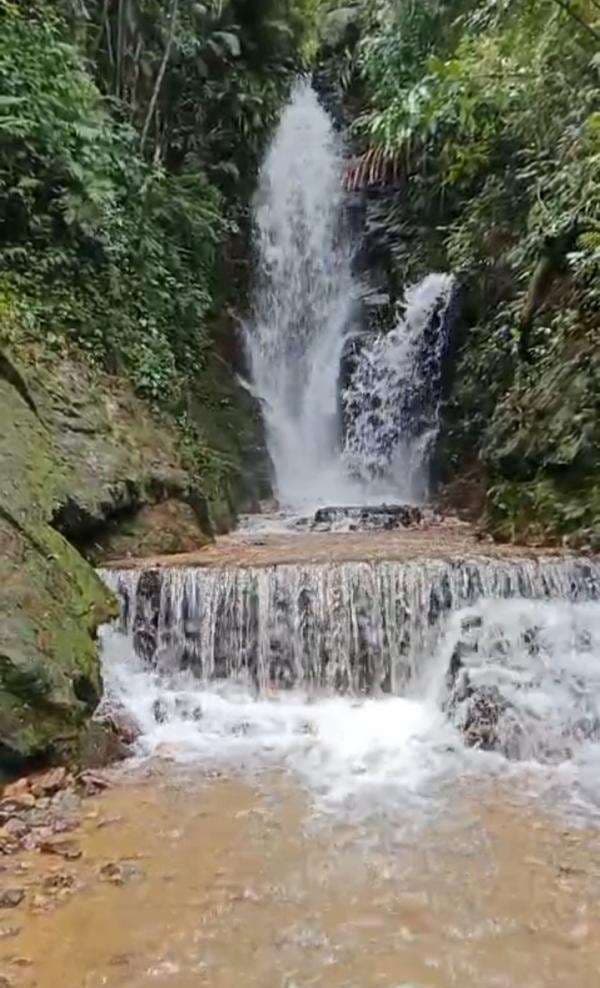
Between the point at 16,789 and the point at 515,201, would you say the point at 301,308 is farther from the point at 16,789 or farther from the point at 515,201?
the point at 16,789

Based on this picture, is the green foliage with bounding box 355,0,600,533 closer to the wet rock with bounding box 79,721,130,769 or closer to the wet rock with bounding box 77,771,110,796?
the wet rock with bounding box 79,721,130,769

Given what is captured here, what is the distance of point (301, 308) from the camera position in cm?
1312

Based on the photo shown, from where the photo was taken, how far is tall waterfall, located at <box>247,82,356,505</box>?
11.8 meters

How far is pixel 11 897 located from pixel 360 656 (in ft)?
9.42

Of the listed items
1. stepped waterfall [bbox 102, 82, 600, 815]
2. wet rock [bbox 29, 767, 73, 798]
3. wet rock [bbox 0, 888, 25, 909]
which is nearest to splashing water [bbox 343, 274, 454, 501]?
stepped waterfall [bbox 102, 82, 600, 815]

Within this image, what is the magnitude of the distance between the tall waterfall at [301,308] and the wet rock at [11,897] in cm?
837

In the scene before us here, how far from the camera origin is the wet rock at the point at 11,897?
103 inches

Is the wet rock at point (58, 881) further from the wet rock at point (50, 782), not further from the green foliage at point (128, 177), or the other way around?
the green foliage at point (128, 177)

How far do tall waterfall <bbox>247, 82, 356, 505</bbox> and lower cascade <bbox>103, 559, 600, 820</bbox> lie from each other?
566cm

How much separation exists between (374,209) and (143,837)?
40.3ft

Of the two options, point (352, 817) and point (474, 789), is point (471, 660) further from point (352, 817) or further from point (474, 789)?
point (352, 817)

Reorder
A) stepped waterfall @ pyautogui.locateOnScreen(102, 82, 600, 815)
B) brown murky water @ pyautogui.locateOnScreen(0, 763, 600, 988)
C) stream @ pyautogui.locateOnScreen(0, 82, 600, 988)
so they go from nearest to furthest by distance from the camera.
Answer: brown murky water @ pyautogui.locateOnScreen(0, 763, 600, 988)
stream @ pyautogui.locateOnScreen(0, 82, 600, 988)
stepped waterfall @ pyautogui.locateOnScreen(102, 82, 600, 815)

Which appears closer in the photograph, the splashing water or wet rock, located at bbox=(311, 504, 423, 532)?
wet rock, located at bbox=(311, 504, 423, 532)

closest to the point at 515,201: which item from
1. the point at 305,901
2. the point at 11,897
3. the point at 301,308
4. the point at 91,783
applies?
the point at 301,308
